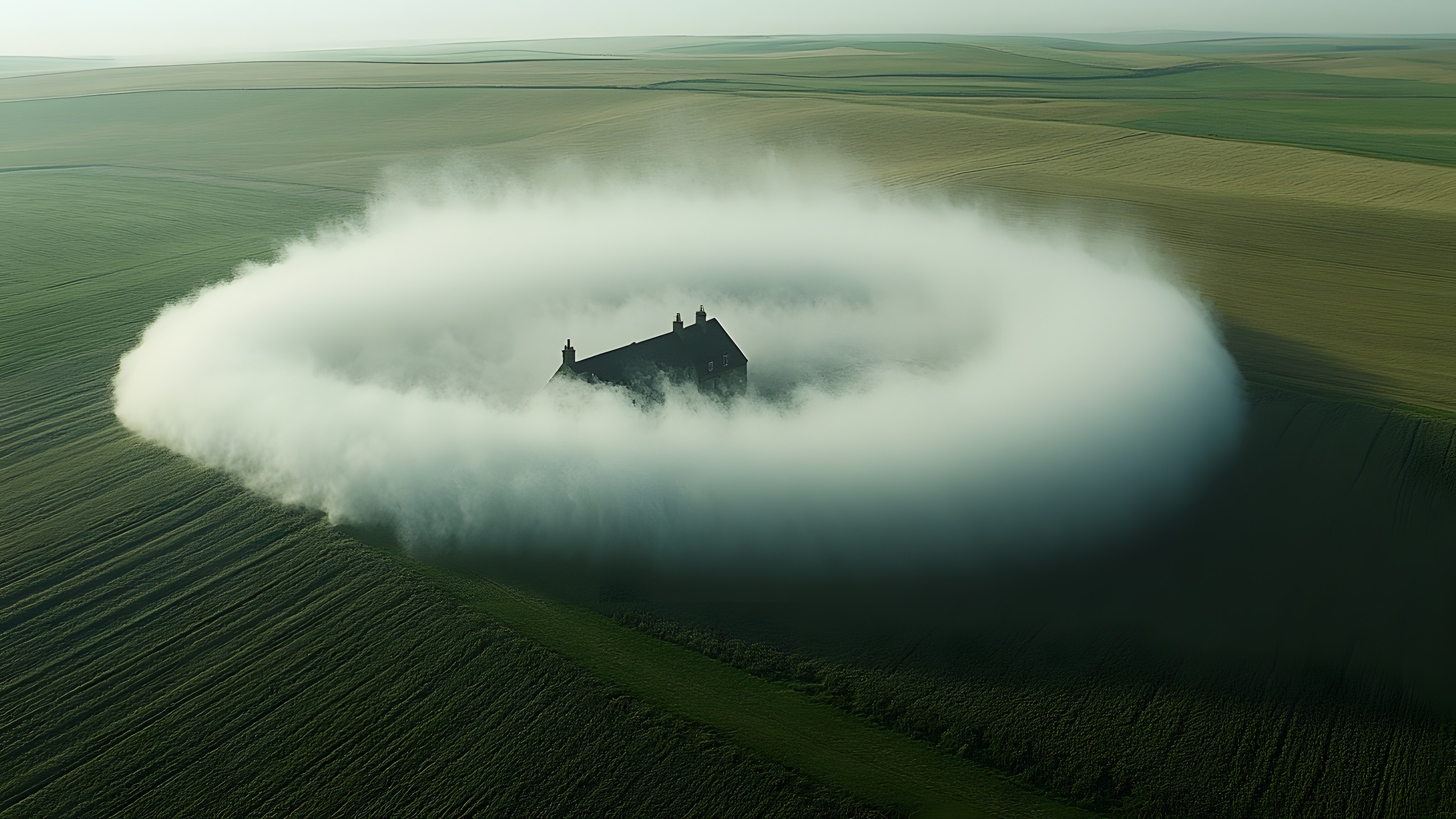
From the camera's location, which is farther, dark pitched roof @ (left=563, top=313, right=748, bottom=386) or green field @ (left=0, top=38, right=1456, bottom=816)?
dark pitched roof @ (left=563, top=313, right=748, bottom=386)

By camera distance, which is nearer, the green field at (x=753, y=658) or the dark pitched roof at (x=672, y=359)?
the green field at (x=753, y=658)

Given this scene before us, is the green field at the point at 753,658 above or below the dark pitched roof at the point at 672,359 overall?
below

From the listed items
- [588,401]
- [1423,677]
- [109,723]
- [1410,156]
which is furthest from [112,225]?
[1410,156]

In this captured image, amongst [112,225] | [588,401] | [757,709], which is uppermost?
[112,225]

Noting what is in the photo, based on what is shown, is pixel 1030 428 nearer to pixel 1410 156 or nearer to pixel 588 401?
pixel 588 401

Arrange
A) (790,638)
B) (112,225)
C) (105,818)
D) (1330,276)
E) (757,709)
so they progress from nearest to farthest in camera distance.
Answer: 1. (105,818)
2. (757,709)
3. (790,638)
4. (1330,276)
5. (112,225)

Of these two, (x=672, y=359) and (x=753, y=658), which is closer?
(x=753, y=658)

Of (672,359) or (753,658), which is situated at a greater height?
(672,359)

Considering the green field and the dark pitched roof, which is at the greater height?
the dark pitched roof
